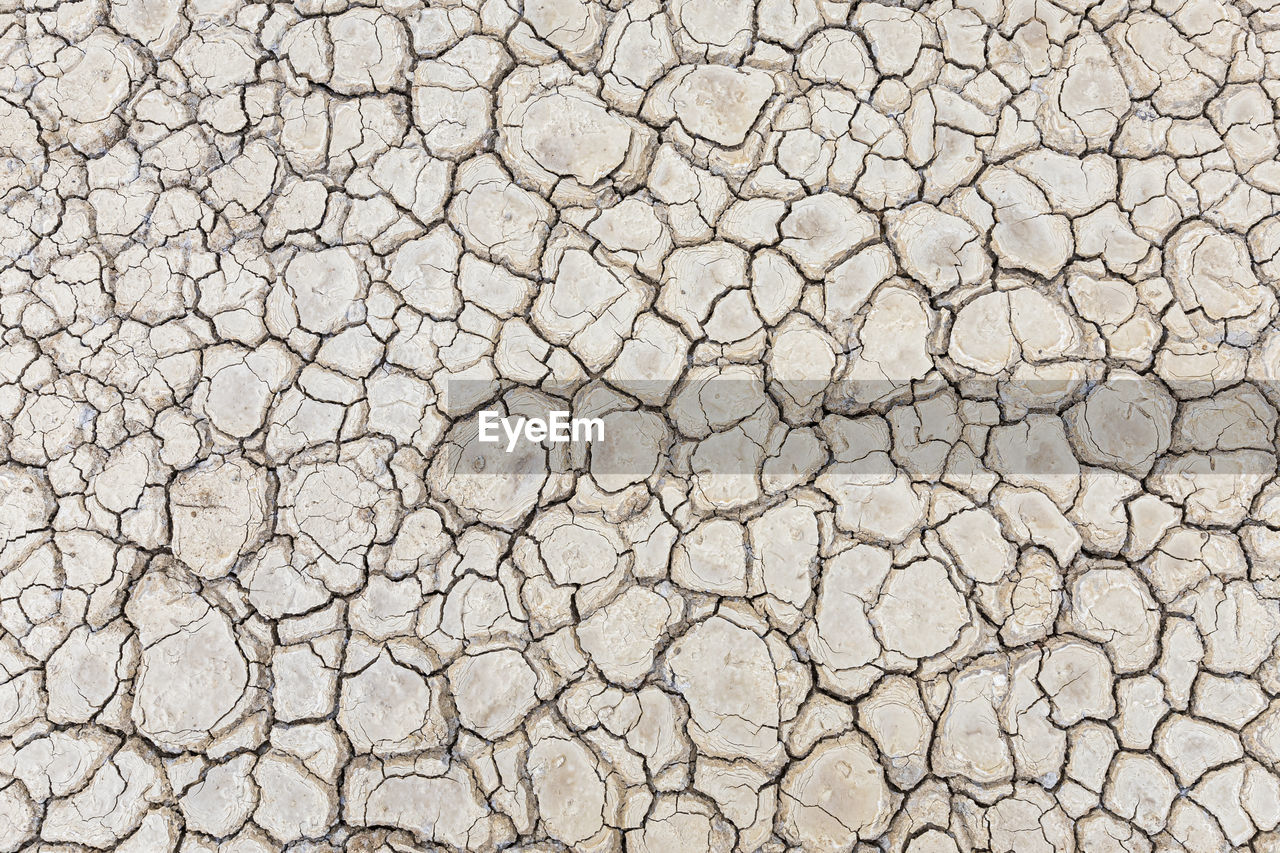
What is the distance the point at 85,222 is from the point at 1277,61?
353cm

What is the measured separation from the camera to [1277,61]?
228 cm

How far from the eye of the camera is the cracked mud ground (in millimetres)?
2000

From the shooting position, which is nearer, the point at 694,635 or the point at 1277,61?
the point at 694,635

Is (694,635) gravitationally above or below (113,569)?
above

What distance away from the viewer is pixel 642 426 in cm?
216

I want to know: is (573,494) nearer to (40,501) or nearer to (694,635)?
(694,635)

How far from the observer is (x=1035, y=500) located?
2100 mm

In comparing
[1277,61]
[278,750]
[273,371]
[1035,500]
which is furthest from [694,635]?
[1277,61]

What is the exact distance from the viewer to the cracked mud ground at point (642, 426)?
78.7 inches

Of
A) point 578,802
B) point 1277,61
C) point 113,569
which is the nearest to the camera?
point 578,802

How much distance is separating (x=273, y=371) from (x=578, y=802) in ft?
4.71

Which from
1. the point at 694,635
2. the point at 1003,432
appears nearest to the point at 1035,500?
the point at 1003,432

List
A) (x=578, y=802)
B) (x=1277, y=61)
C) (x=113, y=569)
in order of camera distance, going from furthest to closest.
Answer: (x=1277, y=61) < (x=113, y=569) < (x=578, y=802)

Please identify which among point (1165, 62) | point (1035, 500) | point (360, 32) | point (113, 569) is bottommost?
point (113, 569)
